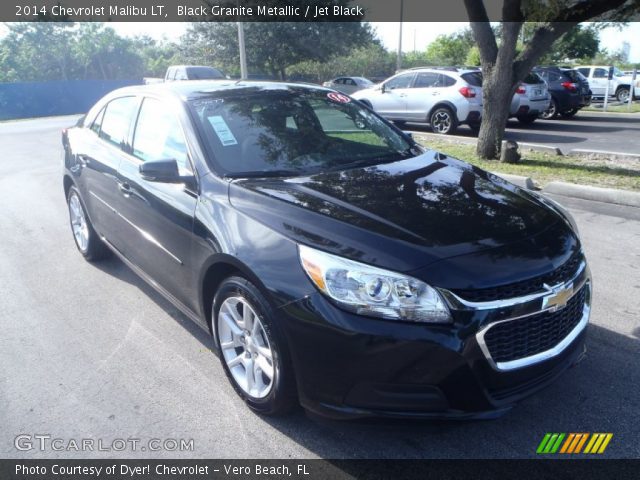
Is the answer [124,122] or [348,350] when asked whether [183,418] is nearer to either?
[348,350]

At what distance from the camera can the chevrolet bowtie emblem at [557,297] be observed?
249 centimetres

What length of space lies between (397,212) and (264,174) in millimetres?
943

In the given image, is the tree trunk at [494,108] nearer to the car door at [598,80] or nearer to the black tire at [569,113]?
the black tire at [569,113]

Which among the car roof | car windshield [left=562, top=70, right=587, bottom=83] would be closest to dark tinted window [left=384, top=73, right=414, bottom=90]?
car windshield [left=562, top=70, right=587, bottom=83]

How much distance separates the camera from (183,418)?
9.71ft

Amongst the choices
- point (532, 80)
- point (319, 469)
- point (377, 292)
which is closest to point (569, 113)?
point (532, 80)

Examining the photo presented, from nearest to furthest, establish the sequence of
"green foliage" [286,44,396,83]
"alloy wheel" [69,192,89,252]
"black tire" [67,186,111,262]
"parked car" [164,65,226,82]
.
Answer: "black tire" [67,186,111,262]
"alloy wheel" [69,192,89,252]
"parked car" [164,65,226,82]
"green foliage" [286,44,396,83]

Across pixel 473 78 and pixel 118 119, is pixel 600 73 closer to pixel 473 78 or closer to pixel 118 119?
pixel 473 78

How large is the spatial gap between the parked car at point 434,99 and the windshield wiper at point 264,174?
10.5 metres

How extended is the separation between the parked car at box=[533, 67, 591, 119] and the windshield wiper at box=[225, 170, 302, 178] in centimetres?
1590

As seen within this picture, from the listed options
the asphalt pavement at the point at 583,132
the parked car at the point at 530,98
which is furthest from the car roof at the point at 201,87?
the parked car at the point at 530,98

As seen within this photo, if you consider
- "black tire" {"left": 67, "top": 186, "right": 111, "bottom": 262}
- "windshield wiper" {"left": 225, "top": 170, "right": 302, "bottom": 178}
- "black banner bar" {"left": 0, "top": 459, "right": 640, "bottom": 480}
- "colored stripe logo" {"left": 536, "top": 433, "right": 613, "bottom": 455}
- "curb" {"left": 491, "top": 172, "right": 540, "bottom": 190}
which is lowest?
"black banner bar" {"left": 0, "top": 459, "right": 640, "bottom": 480}

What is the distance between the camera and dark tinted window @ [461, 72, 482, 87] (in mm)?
13336

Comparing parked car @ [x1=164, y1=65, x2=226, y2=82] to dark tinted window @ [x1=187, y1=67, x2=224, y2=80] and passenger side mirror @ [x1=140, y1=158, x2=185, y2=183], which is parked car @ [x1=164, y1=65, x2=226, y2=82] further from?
passenger side mirror @ [x1=140, y1=158, x2=185, y2=183]
